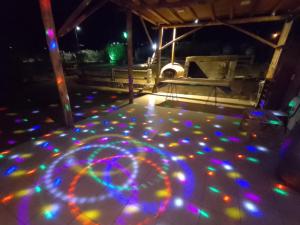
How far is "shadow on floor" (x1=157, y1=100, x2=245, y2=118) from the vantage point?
417 cm

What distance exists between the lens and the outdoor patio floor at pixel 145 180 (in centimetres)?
152

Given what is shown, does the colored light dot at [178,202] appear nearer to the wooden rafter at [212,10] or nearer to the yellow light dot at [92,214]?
the yellow light dot at [92,214]

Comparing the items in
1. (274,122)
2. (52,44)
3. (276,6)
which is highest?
(276,6)

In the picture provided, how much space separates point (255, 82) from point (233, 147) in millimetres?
3323

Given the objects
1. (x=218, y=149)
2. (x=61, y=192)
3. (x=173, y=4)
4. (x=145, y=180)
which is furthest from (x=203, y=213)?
(x=173, y=4)

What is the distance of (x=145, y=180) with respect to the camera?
1.93 metres

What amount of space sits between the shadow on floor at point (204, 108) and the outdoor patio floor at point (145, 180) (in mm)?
1146

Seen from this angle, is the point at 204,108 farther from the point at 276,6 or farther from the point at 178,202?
the point at 178,202

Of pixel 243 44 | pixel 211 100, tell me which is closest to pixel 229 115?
pixel 211 100

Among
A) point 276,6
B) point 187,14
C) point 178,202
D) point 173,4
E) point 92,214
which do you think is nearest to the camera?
point 92,214

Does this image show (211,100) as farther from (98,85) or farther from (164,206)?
(98,85)

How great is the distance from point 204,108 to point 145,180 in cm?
317

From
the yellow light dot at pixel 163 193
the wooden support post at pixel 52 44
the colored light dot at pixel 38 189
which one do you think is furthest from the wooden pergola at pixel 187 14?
the yellow light dot at pixel 163 193

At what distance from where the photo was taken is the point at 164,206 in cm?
160
